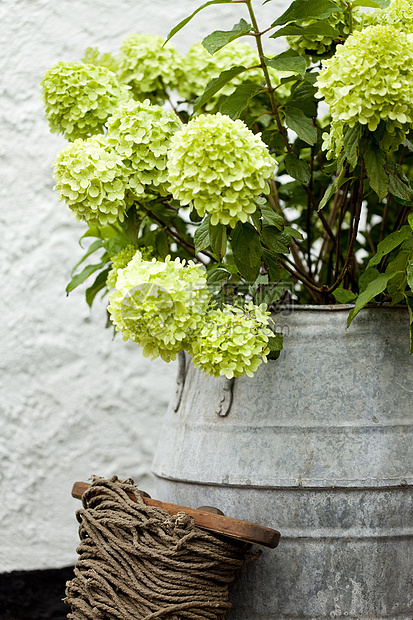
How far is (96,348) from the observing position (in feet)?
5.24

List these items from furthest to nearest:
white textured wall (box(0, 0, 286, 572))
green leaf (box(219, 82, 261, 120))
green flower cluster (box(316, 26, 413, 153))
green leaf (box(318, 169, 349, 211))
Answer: white textured wall (box(0, 0, 286, 572)) → green leaf (box(219, 82, 261, 120)) → green leaf (box(318, 169, 349, 211)) → green flower cluster (box(316, 26, 413, 153))

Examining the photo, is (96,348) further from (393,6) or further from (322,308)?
(393,6)

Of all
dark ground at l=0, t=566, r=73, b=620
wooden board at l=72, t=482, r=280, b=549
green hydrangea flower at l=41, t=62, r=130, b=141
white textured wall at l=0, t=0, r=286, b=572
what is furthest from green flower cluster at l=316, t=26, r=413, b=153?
dark ground at l=0, t=566, r=73, b=620

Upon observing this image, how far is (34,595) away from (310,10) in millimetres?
1302

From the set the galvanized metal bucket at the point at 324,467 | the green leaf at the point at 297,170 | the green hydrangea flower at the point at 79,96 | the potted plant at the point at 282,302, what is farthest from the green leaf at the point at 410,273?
the green hydrangea flower at the point at 79,96

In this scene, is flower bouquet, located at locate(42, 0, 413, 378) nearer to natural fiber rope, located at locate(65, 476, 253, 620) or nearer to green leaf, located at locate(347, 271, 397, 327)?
green leaf, located at locate(347, 271, 397, 327)

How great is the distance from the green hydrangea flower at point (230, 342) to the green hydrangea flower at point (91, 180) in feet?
0.67

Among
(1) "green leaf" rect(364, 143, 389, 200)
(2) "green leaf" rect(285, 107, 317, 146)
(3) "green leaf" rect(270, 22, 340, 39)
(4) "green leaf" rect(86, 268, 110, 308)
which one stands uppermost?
(3) "green leaf" rect(270, 22, 340, 39)

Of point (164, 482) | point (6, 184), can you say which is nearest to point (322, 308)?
point (164, 482)

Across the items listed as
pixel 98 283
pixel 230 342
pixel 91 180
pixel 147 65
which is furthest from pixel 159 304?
pixel 147 65

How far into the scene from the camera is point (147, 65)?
3.51 ft

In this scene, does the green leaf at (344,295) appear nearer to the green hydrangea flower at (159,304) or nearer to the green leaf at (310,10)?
the green hydrangea flower at (159,304)

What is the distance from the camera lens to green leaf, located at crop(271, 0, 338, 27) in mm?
800

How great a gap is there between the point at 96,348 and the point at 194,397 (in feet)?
2.27
